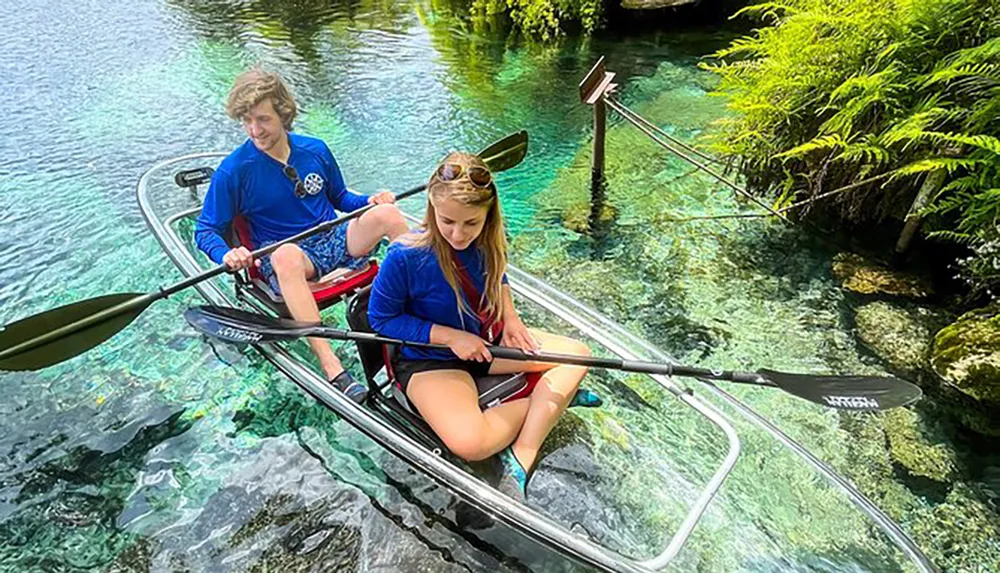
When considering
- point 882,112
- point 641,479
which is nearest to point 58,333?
point 641,479

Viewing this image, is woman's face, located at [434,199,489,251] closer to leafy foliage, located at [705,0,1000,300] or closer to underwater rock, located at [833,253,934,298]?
leafy foliage, located at [705,0,1000,300]

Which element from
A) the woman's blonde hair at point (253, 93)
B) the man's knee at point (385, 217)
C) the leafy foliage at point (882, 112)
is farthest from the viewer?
the leafy foliage at point (882, 112)

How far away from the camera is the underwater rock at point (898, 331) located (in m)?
4.25

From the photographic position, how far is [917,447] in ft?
12.1

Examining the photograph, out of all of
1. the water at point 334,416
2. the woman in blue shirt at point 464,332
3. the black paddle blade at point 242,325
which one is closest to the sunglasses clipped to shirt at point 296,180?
the black paddle blade at point 242,325

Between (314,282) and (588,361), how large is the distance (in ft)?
6.08

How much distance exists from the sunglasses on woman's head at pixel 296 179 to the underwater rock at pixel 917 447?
3817 millimetres

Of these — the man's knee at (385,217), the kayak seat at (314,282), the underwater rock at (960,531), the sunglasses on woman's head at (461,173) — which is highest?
the sunglasses on woman's head at (461,173)

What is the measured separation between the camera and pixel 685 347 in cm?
450

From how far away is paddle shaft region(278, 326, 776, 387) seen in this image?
2637mm

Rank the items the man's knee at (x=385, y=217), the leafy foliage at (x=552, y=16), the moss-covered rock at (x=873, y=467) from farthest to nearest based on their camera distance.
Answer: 1. the leafy foliage at (x=552, y=16)
2. the man's knee at (x=385, y=217)
3. the moss-covered rock at (x=873, y=467)

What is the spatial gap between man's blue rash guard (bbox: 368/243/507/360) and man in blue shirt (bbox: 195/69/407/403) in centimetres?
58

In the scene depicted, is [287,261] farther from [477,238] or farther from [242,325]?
[477,238]

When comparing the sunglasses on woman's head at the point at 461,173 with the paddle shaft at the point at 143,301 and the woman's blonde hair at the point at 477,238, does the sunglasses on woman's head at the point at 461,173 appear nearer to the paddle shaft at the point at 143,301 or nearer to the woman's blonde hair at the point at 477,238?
the woman's blonde hair at the point at 477,238
